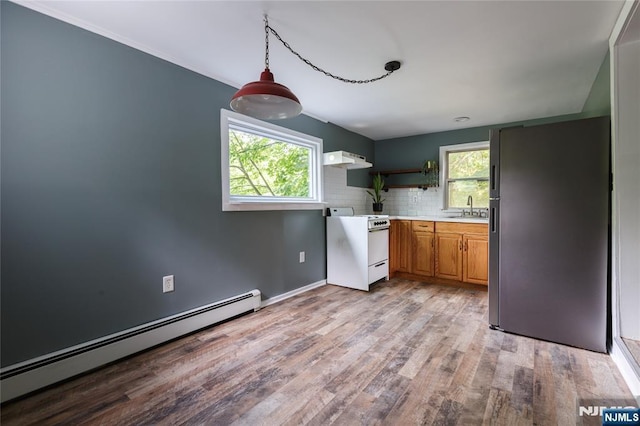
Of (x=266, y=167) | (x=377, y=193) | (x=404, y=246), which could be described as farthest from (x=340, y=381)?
(x=377, y=193)

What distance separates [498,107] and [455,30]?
196cm

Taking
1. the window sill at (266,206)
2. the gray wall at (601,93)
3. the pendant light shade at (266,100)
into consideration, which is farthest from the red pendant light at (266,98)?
the gray wall at (601,93)

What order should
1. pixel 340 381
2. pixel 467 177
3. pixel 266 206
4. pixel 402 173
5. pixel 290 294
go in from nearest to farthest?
pixel 340 381 → pixel 266 206 → pixel 290 294 → pixel 467 177 → pixel 402 173

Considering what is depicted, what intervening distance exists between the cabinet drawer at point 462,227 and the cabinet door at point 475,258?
61 mm

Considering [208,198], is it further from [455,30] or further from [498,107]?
[498,107]

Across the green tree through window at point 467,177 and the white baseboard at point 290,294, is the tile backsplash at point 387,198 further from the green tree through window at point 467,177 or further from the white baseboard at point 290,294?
the white baseboard at point 290,294

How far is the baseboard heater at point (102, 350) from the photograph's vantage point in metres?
1.64

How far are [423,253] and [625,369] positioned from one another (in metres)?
2.37

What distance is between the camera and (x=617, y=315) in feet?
6.40

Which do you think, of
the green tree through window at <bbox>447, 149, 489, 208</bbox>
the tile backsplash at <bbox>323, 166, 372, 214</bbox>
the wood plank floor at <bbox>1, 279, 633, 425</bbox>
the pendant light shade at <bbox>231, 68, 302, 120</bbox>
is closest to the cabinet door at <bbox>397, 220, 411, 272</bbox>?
the tile backsplash at <bbox>323, 166, 372, 214</bbox>

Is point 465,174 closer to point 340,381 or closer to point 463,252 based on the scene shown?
point 463,252

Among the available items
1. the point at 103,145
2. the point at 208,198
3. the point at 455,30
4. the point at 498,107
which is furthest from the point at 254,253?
the point at 498,107

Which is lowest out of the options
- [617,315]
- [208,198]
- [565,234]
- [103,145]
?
[617,315]

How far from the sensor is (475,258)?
367 centimetres
